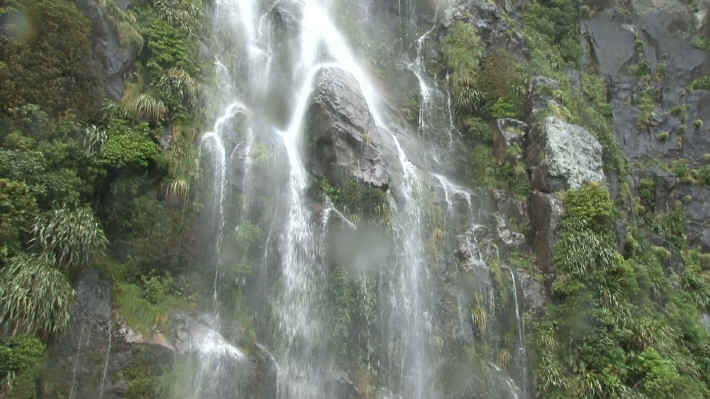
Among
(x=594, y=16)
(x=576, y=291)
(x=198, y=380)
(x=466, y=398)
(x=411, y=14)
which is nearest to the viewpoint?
(x=198, y=380)

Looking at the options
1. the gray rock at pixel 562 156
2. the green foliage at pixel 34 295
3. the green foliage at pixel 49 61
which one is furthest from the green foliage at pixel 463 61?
the green foliage at pixel 34 295

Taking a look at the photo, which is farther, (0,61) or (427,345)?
(427,345)

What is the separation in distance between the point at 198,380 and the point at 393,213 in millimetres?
6405

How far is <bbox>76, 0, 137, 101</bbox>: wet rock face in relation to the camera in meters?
10.2

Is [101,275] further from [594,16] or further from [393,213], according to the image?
[594,16]

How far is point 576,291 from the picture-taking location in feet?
38.1

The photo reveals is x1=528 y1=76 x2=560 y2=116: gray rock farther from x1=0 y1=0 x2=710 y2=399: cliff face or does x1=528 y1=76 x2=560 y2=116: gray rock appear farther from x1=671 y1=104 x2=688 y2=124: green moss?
x1=671 y1=104 x2=688 y2=124: green moss

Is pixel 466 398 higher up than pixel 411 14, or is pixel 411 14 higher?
pixel 411 14

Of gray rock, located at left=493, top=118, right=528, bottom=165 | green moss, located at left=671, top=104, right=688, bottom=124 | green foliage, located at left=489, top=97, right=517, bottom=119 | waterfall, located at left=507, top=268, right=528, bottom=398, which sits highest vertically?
green moss, located at left=671, top=104, right=688, bottom=124

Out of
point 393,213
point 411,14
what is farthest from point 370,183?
point 411,14

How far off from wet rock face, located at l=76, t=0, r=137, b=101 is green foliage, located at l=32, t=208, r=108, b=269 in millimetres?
3588

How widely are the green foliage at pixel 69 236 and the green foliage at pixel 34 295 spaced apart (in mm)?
263

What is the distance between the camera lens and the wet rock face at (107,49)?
1023 cm

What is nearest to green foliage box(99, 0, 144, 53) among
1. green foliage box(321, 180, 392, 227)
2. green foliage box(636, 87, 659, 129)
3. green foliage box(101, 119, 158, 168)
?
green foliage box(101, 119, 158, 168)
